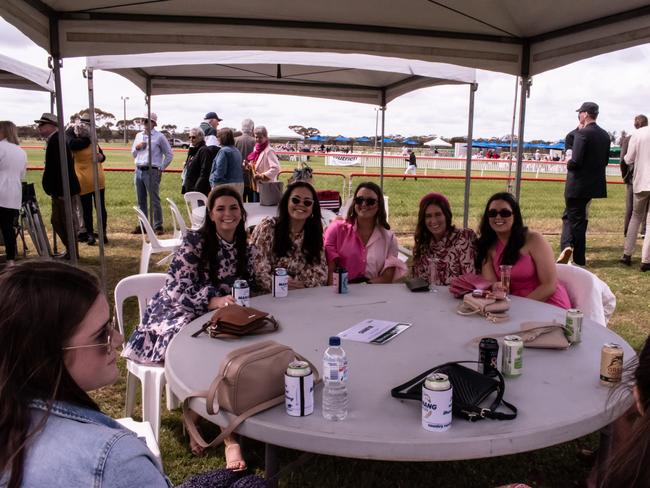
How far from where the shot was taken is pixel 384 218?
3877 millimetres

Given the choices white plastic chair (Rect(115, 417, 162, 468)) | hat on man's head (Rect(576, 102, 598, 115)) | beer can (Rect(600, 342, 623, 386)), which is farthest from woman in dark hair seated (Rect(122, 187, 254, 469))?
hat on man's head (Rect(576, 102, 598, 115))

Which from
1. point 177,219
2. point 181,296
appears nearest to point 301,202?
point 181,296

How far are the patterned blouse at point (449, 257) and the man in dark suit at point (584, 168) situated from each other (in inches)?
145

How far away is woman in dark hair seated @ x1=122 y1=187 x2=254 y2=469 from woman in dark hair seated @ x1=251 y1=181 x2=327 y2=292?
1.00 ft

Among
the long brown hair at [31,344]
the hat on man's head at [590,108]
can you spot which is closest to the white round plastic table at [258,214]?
the hat on man's head at [590,108]

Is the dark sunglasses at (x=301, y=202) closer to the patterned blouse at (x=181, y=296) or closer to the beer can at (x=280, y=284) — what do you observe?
the patterned blouse at (x=181, y=296)

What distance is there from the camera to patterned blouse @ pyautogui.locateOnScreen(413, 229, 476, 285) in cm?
351

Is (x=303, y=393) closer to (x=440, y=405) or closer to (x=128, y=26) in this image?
(x=440, y=405)

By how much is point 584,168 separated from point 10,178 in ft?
21.5

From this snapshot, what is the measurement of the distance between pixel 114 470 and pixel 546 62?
14.7 feet

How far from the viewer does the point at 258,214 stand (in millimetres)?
5715

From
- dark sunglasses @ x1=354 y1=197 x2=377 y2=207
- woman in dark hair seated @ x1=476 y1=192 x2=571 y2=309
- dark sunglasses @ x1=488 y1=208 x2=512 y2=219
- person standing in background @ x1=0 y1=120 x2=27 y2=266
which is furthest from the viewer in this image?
person standing in background @ x1=0 y1=120 x2=27 y2=266

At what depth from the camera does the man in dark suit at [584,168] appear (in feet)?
21.4

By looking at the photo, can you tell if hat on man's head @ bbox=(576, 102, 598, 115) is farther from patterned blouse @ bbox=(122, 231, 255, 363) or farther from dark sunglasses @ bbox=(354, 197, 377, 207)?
patterned blouse @ bbox=(122, 231, 255, 363)
